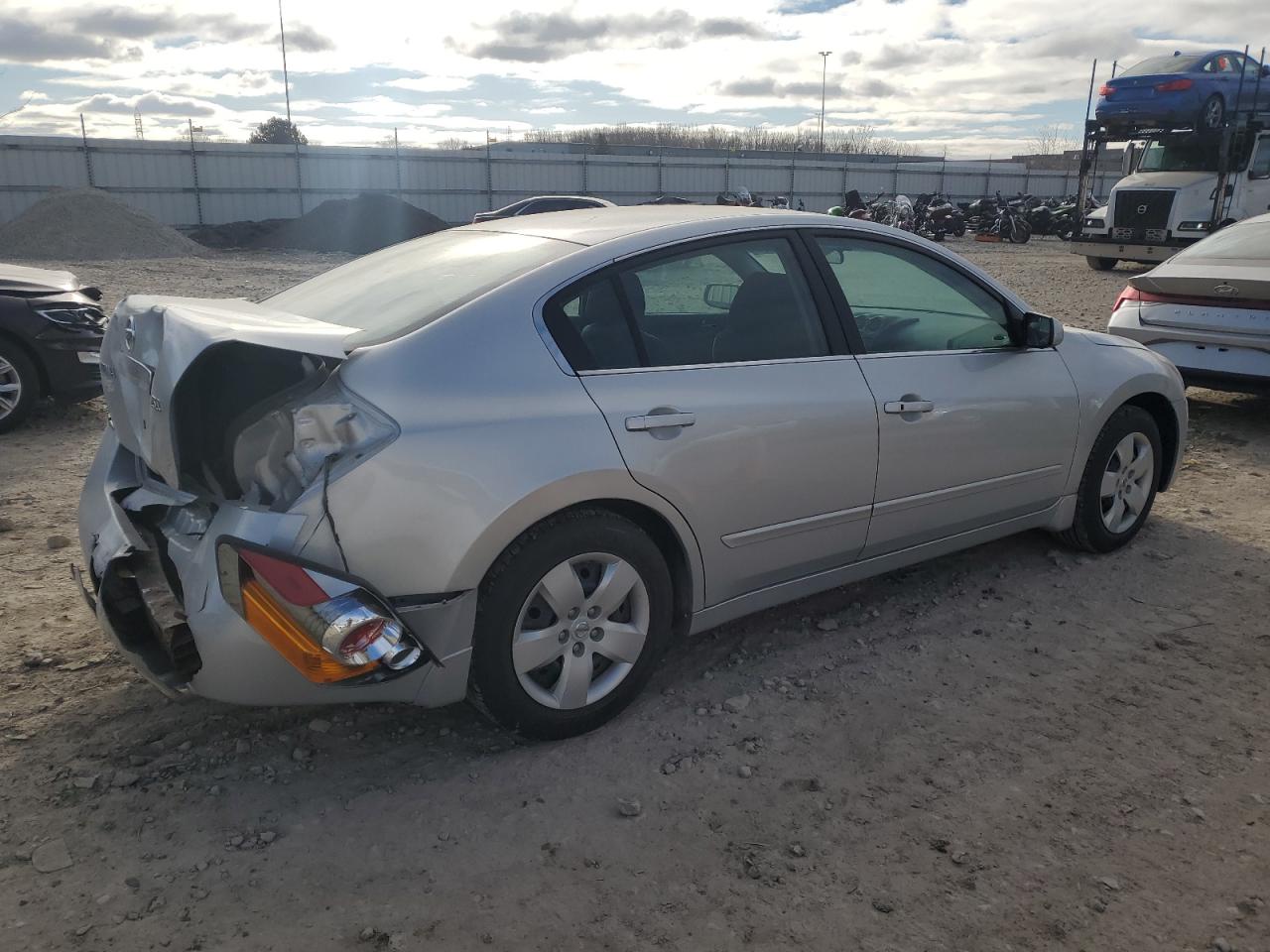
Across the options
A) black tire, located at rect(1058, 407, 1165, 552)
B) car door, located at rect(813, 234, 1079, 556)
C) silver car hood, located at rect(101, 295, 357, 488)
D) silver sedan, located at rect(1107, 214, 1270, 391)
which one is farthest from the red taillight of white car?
silver sedan, located at rect(1107, 214, 1270, 391)

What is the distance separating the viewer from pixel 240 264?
22.6m

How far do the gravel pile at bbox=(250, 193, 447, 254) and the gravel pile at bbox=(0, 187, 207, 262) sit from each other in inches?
117

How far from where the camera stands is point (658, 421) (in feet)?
9.90

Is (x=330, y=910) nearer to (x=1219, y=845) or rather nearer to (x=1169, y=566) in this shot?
(x=1219, y=845)

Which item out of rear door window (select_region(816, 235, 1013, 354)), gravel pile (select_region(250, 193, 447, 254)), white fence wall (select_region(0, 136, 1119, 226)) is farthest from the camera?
white fence wall (select_region(0, 136, 1119, 226))

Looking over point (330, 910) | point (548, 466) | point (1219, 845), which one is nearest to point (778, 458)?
point (548, 466)

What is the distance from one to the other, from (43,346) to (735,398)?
5.55m

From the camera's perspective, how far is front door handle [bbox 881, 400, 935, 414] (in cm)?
358

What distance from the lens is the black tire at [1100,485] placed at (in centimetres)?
449

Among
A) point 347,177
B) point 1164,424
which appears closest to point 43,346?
point 1164,424

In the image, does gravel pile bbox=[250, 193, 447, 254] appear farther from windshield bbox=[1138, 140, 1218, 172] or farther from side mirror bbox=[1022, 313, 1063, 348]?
side mirror bbox=[1022, 313, 1063, 348]

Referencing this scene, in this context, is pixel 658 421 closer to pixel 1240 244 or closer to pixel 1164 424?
pixel 1164 424

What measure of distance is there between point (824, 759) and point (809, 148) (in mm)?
73933

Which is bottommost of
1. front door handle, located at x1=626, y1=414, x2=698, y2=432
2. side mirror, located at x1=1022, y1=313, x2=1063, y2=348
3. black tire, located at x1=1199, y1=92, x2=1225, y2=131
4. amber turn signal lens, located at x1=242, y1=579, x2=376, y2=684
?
amber turn signal lens, located at x1=242, y1=579, x2=376, y2=684
